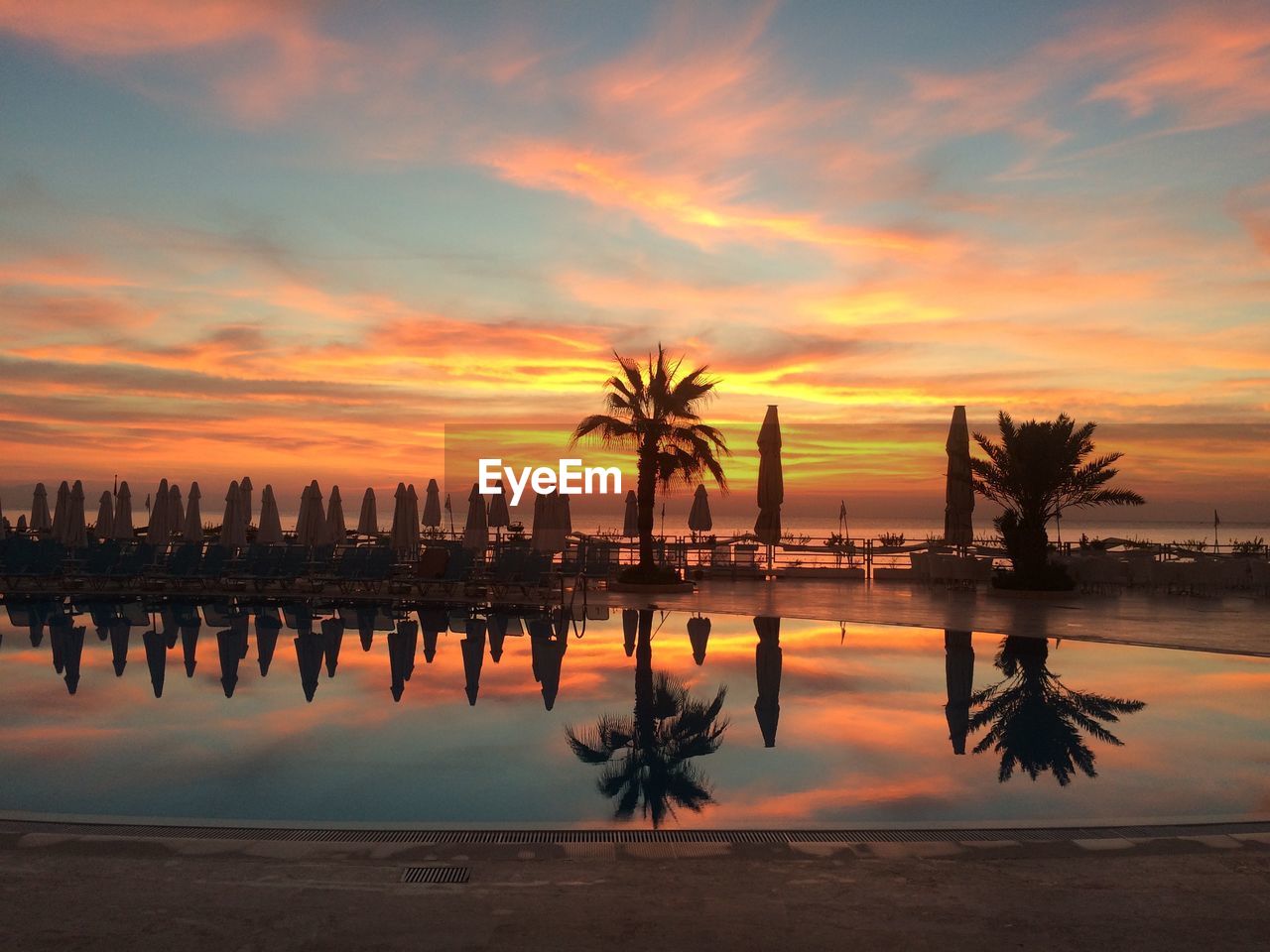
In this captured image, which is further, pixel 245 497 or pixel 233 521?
pixel 245 497

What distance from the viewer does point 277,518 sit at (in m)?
20.4

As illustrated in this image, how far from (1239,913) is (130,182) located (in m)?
18.9

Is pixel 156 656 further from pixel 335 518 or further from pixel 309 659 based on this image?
pixel 335 518

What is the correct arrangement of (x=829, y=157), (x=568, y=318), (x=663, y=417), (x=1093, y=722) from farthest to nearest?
1. (x=568, y=318)
2. (x=663, y=417)
3. (x=829, y=157)
4. (x=1093, y=722)

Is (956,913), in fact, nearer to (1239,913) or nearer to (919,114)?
(1239,913)

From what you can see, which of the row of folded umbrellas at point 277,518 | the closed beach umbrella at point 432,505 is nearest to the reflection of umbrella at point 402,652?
the row of folded umbrellas at point 277,518

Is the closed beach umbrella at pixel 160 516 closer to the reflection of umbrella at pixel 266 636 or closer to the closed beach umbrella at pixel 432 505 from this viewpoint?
the closed beach umbrella at pixel 432 505

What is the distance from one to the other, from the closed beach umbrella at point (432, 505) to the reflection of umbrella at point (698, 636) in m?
8.60

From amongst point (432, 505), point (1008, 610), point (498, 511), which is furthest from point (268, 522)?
point (1008, 610)

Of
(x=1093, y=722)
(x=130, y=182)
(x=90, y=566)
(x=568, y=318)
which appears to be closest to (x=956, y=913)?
(x=1093, y=722)

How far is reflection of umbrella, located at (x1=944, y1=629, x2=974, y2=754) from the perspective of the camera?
7.70m

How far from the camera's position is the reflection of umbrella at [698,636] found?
11.2 m

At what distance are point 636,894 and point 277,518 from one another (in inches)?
706

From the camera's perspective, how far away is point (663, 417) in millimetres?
20359
